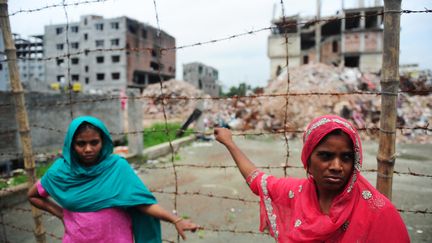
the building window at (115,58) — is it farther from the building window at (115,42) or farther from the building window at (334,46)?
the building window at (334,46)

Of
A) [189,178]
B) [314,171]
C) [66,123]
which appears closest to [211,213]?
[189,178]

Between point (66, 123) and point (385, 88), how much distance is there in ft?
28.2

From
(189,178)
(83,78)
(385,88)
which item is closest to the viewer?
(385,88)

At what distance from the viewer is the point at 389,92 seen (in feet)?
5.07

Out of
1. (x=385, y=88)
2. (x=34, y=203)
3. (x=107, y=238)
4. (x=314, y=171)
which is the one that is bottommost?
(x=107, y=238)

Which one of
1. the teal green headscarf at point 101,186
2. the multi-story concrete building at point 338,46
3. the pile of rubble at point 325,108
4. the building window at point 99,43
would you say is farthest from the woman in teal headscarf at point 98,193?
the building window at point 99,43

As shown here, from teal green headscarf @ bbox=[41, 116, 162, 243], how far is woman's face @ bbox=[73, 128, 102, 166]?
4 cm

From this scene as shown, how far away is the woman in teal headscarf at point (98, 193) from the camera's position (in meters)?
1.71

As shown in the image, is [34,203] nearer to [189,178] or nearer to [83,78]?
[189,178]

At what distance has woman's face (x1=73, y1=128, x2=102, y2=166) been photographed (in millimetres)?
1711

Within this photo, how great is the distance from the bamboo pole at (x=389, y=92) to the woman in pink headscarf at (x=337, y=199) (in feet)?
1.58

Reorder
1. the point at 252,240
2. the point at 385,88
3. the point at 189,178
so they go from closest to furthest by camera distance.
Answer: the point at 385,88 < the point at 252,240 < the point at 189,178

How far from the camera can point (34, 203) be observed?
1984mm

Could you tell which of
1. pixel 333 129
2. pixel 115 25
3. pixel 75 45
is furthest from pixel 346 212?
pixel 75 45
